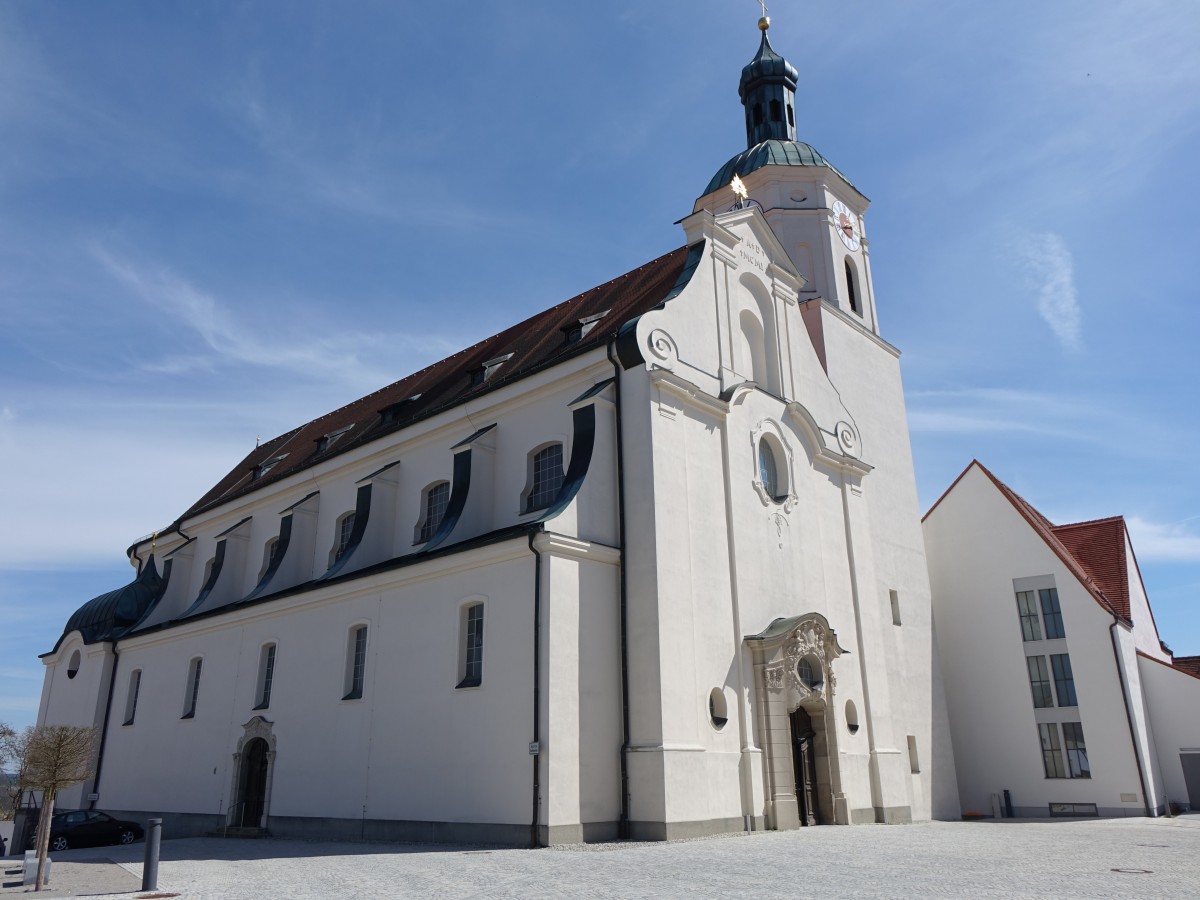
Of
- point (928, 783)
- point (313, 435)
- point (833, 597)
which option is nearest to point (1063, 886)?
point (833, 597)

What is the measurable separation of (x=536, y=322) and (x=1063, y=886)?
19.4 metres

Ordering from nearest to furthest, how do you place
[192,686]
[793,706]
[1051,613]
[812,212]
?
1. [793,706]
2. [192,686]
3. [1051,613]
4. [812,212]

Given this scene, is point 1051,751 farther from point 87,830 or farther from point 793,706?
point 87,830

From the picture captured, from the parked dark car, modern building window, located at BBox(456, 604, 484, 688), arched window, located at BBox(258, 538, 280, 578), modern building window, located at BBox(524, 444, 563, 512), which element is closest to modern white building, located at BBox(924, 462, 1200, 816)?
modern building window, located at BBox(524, 444, 563, 512)

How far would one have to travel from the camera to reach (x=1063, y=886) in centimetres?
1041

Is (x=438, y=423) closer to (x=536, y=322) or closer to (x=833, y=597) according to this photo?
(x=536, y=322)

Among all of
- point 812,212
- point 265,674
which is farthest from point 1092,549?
point 265,674

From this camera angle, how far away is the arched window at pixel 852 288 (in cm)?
2947

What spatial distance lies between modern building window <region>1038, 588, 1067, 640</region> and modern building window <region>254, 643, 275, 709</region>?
20564 millimetres

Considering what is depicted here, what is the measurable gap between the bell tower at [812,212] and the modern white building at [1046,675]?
681cm

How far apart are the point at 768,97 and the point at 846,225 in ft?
20.8

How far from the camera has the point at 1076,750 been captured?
83.2 ft

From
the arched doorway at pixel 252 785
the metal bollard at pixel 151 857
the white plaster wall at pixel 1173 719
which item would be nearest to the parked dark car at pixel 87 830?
the arched doorway at pixel 252 785

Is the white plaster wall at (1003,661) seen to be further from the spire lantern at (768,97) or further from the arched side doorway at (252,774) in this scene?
the arched side doorway at (252,774)
